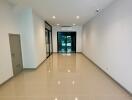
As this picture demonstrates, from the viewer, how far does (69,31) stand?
12344mm

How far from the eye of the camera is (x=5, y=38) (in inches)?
162

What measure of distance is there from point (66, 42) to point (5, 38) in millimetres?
8785

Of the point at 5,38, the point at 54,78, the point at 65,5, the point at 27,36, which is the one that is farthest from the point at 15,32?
the point at 54,78

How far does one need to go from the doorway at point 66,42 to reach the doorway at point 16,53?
7.37 metres

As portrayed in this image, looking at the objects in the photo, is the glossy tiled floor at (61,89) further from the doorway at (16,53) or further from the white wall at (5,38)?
the doorway at (16,53)

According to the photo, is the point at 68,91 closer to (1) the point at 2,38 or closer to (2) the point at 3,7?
(1) the point at 2,38

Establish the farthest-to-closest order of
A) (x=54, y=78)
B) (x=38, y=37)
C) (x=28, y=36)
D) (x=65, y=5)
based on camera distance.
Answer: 1. (x=38, y=37)
2. (x=28, y=36)
3. (x=65, y=5)
4. (x=54, y=78)

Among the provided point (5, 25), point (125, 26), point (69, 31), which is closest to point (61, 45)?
point (69, 31)

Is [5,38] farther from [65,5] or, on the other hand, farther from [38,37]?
[65,5]

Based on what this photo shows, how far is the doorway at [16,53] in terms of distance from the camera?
463 cm

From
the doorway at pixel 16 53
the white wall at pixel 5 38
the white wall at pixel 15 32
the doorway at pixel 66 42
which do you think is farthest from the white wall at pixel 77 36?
the white wall at pixel 5 38

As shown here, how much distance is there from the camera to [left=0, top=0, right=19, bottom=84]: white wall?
388 cm

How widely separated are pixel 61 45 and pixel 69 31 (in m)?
1.75

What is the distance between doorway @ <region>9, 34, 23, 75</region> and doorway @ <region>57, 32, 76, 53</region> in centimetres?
737
